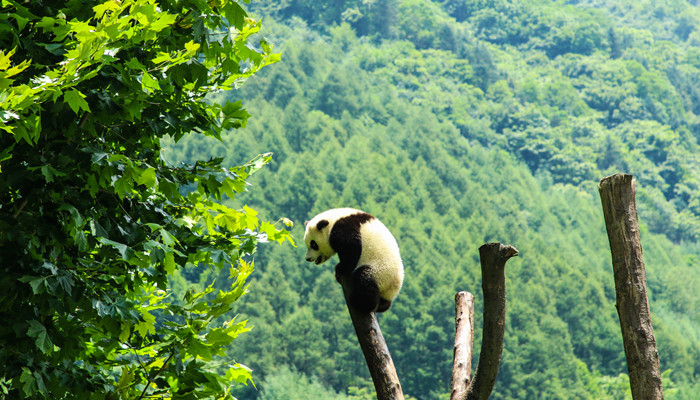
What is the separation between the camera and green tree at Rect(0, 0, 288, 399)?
369cm

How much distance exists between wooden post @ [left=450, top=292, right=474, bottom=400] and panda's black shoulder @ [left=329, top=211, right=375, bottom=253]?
1010 mm

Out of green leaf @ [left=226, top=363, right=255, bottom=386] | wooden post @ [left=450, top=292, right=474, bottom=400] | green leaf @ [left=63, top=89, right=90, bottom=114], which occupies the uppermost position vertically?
green leaf @ [left=63, top=89, right=90, bottom=114]

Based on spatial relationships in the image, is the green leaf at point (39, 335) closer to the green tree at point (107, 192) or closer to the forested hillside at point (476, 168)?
the green tree at point (107, 192)

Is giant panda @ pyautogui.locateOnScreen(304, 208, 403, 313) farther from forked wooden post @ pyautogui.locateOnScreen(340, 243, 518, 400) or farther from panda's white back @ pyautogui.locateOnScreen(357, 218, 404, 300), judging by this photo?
forked wooden post @ pyautogui.locateOnScreen(340, 243, 518, 400)

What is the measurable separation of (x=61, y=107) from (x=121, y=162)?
1.42 feet

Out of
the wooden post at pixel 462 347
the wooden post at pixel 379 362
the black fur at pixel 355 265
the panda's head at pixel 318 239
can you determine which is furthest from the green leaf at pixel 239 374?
the panda's head at pixel 318 239

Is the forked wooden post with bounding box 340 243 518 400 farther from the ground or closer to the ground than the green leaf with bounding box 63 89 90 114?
closer to the ground

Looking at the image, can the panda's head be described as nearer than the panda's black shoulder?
No

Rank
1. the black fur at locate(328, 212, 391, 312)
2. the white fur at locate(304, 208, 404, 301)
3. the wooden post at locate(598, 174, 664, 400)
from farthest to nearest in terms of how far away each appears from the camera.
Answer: the white fur at locate(304, 208, 404, 301) < the black fur at locate(328, 212, 391, 312) < the wooden post at locate(598, 174, 664, 400)

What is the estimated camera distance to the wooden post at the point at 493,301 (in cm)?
446

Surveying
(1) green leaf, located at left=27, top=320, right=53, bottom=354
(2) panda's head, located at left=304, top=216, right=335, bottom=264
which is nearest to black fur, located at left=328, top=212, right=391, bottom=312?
(2) panda's head, located at left=304, top=216, right=335, bottom=264

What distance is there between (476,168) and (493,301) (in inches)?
2191

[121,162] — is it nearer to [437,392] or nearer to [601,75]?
[437,392]

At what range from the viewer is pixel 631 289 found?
478 cm
